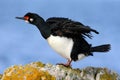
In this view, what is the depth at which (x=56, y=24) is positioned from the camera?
10.2 meters

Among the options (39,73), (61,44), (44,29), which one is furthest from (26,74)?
(44,29)

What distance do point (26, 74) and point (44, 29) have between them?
2.70m

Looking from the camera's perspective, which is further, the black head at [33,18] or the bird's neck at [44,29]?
the black head at [33,18]

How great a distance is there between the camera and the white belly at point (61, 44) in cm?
1010

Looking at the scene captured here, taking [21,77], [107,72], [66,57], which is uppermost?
[66,57]

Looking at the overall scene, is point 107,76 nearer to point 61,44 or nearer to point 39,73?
point 61,44

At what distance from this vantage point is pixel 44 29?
34.3ft

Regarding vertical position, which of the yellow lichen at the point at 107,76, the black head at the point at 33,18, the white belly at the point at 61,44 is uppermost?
the black head at the point at 33,18

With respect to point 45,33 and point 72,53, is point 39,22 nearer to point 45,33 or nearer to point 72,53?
point 45,33

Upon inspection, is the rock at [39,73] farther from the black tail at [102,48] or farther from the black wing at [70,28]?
the black tail at [102,48]

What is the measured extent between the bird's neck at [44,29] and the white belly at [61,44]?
0.18m

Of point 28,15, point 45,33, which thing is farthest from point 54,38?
point 28,15

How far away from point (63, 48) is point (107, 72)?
1.44m

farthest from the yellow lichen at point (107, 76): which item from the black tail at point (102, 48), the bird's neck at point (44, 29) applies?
the bird's neck at point (44, 29)
